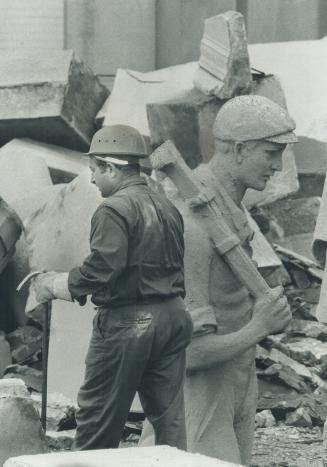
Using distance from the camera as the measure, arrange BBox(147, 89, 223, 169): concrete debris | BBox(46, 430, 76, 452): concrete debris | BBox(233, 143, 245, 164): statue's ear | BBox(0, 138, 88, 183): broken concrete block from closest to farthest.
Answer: BBox(233, 143, 245, 164): statue's ear
BBox(46, 430, 76, 452): concrete debris
BBox(147, 89, 223, 169): concrete debris
BBox(0, 138, 88, 183): broken concrete block

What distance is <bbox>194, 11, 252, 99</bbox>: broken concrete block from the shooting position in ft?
35.4

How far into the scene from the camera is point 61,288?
20.8 ft

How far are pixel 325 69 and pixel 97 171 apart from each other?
22.3 feet

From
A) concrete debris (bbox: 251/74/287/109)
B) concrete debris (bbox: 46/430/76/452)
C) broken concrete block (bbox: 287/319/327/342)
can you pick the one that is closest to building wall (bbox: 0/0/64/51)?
concrete debris (bbox: 251/74/287/109)

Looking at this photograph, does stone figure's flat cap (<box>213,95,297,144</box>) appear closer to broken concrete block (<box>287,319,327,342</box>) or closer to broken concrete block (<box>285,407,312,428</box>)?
broken concrete block (<box>285,407,312,428</box>)

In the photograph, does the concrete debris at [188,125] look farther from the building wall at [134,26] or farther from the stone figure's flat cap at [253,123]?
the stone figure's flat cap at [253,123]

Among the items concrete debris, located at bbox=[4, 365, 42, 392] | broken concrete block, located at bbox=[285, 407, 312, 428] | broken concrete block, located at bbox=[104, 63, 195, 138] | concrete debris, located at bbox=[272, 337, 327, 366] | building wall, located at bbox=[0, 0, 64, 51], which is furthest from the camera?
building wall, located at bbox=[0, 0, 64, 51]

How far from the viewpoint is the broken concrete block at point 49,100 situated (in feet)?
38.3

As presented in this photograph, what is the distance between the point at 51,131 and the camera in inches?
468

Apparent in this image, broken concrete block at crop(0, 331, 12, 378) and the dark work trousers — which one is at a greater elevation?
the dark work trousers

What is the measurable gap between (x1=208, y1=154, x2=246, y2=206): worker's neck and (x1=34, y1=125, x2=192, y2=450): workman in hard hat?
1.06 feet

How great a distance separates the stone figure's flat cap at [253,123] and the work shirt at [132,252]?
0.51 meters

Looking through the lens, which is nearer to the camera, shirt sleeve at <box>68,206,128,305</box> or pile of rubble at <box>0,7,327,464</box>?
shirt sleeve at <box>68,206,128,305</box>

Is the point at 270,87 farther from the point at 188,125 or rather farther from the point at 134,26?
the point at 134,26
